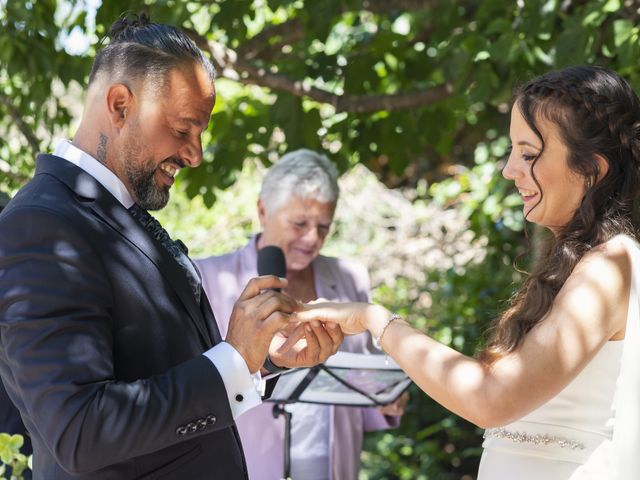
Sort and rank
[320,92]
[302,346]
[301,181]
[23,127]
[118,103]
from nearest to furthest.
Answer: [118,103] → [302,346] → [301,181] → [23,127] → [320,92]

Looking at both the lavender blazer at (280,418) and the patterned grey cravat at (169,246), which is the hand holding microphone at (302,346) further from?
the lavender blazer at (280,418)

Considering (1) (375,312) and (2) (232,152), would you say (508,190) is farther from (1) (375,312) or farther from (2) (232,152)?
(1) (375,312)

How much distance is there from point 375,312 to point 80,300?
842 mm

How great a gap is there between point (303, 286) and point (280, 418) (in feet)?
2.16

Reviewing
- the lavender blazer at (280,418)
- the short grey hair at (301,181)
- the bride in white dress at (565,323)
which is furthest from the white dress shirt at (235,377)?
the short grey hair at (301,181)

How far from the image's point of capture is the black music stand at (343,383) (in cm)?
338

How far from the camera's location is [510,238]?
6480 millimetres

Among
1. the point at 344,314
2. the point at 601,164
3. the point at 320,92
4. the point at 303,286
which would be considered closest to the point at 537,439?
the point at 344,314

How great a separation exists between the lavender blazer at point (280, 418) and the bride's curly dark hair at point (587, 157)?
1645 mm

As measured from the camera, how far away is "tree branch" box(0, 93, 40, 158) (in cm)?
466

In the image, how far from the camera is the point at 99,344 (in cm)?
204

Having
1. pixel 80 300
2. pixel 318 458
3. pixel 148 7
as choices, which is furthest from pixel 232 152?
pixel 80 300

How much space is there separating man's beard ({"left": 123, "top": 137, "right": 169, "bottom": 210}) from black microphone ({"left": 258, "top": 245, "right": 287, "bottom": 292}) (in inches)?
41.8

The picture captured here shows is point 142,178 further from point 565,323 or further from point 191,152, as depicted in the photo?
point 565,323
